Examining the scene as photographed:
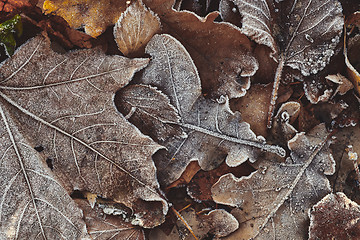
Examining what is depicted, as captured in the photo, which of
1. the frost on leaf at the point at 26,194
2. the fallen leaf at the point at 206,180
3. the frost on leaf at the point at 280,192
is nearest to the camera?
the frost on leaf at the point at 26,194

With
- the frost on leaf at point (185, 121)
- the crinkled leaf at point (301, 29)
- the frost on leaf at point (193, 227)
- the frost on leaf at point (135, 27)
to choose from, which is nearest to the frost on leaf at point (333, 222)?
the frost on leaf at point (185, 121)

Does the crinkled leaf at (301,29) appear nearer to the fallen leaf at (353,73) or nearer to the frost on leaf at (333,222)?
the fallen leaf at (353,73)

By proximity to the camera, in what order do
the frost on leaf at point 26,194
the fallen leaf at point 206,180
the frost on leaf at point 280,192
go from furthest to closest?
the fallen leaf at point 206,180 < the frost on leaf at point 280,192 < the frost on leaf at point 26,194

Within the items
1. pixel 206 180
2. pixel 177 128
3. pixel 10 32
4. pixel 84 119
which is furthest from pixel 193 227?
pixel 10 32

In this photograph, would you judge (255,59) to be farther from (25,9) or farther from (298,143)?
(25,9)

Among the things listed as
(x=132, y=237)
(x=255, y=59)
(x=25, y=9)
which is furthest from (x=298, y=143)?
(x=25, y=9)

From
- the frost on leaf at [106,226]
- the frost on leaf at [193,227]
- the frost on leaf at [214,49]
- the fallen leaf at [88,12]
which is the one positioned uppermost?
the fallen leaf at [88,12]

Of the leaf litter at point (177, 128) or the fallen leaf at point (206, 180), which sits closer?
the leaf litter at point (177, 128)
